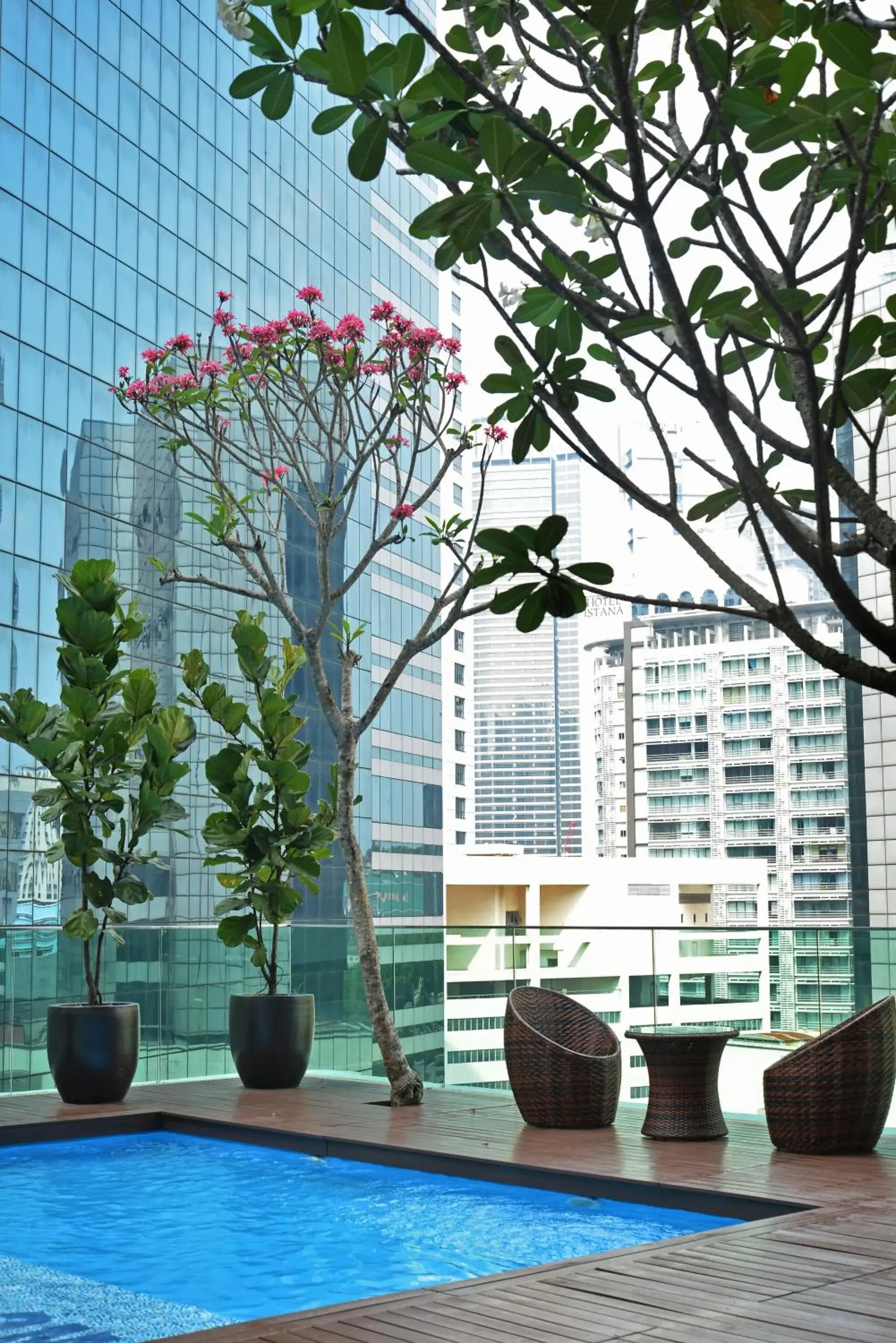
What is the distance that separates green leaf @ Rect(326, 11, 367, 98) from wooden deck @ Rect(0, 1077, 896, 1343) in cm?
264

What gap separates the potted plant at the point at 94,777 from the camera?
25.6 ft

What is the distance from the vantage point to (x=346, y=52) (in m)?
1.38

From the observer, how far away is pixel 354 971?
9.40 m

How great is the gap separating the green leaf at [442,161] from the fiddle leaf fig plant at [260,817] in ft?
22.8

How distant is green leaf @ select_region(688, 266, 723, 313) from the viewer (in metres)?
1.61

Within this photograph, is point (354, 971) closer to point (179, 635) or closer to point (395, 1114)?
point (395, 1114)

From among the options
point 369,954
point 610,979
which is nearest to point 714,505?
point 369,954

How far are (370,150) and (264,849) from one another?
7.11m

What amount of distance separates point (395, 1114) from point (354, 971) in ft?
7.33

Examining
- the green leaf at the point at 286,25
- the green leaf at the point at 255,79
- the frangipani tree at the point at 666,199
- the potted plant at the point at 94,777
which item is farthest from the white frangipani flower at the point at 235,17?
the potted plant at the point at 94,777

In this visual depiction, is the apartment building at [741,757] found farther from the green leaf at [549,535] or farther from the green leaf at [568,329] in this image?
the green leaf at [549,535]

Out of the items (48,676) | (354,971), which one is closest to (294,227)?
(48,676)

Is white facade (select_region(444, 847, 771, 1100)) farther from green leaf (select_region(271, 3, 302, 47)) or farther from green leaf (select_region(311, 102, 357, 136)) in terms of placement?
green leaf (select_region(271, 3, 302, 47))

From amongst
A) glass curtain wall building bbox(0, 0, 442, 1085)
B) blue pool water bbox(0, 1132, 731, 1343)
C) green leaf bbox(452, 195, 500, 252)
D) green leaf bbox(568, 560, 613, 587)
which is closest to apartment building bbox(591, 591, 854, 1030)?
glass curtain wall building bbox(0, 0, 442, 1085)
